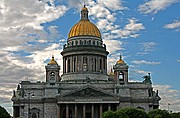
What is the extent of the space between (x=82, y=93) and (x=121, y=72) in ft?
40.2

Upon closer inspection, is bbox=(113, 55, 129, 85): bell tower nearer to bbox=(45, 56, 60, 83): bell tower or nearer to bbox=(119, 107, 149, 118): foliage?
bbox=(45, 56, 60, 83): bell tower

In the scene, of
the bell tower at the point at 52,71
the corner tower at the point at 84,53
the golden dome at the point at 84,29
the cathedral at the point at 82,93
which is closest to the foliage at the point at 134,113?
the cathedral at the point at 82,93

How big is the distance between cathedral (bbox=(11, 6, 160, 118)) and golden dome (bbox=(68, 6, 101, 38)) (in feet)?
11.8

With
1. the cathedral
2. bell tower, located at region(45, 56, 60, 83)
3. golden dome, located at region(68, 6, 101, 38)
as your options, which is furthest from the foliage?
golden dome, located at region(68, 6, 101, 38)

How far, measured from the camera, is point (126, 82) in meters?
111

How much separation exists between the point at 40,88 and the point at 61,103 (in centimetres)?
812

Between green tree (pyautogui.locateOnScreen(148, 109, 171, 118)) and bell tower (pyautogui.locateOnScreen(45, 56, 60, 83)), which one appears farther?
bell tower (pyautogui.locateOnScreen(45, 56, 60, 83))

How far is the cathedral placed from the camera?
10862cm

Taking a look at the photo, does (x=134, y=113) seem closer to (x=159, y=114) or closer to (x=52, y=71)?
(x=159, y=114)

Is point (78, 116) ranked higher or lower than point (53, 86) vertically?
lower

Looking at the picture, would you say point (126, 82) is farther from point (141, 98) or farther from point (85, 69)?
point (85, 69)

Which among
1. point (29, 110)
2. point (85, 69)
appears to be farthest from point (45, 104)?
point (85, 69)

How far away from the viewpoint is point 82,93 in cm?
10869

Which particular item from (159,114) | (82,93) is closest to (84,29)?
(82,93)
